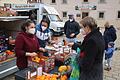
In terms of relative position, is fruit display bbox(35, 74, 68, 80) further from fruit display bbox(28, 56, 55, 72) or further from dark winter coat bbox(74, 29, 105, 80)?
dark winter coat bbox(74, 29, 105, 80)

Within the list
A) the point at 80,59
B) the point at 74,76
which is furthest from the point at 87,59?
the point at 74,76

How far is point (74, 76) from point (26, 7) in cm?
973

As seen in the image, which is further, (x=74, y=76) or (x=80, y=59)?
(x=74, y=76)

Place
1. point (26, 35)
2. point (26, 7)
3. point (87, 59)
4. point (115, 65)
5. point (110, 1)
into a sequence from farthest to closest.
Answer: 1. point (110, 1)
2. point (26, 7)
3. point (115, 65)
4. point (26, 35)
5. point (87, 59)

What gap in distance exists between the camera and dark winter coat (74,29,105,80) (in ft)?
8.88

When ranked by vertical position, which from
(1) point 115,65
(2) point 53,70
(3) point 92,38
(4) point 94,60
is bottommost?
(1) point 115,65

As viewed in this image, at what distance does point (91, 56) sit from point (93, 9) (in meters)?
30.4

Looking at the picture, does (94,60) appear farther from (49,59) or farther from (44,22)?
(44,22)

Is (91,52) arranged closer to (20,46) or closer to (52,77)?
(52,77)

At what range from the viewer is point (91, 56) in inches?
107

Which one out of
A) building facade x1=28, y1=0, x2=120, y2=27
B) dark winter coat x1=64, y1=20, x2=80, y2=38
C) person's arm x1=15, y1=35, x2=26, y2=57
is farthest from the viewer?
building facade x1=28, y1=0, x2=120, y2=27

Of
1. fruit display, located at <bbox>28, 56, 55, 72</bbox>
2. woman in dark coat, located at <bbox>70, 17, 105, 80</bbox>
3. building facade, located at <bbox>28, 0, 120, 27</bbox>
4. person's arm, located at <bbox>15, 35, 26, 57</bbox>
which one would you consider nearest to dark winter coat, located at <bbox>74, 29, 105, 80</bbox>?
woman in dark coat, located at <bbox>70, 17, 105, 80</bbox>

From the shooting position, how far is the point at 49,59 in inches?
138

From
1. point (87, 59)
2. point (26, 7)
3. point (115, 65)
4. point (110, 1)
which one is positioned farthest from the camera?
point (110, 1)
